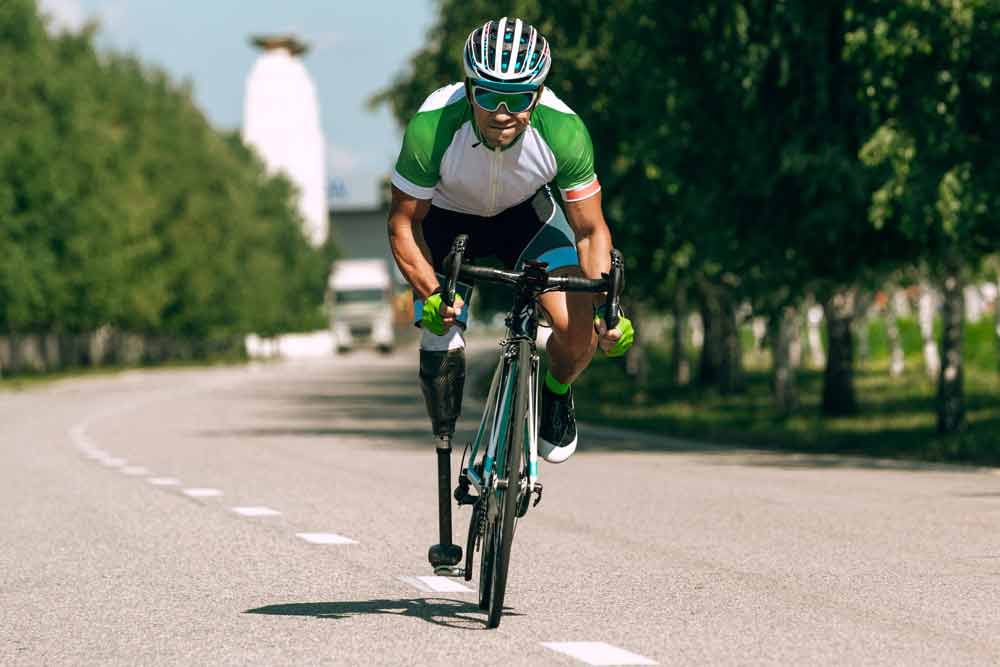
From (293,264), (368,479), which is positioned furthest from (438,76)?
(293,264)

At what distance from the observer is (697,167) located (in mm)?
23359

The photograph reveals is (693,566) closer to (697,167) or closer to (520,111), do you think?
(520,111)

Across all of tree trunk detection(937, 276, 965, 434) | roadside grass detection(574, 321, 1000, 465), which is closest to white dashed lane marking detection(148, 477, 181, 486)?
roadside grass detection(574, 321, 1000, 465)

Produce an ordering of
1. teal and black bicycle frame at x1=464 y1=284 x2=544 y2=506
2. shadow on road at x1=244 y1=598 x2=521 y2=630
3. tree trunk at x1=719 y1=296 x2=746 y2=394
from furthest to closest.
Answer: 1. tree trunk at x1=719 y1=296 x2=746 y2=394
2. shadow on road at x1=244 y1=598 x2=521 y2=630
3. teal and black bicycle frame at x1=464 y1=284 x2=544 y2=506

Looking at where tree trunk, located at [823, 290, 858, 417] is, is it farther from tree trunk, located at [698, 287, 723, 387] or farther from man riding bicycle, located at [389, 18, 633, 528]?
man riding bicycle, located at [389, 18, 633, 528]

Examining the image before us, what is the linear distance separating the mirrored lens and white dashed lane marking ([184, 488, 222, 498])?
7.73 metres

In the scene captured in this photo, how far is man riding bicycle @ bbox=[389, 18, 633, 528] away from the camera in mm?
7324

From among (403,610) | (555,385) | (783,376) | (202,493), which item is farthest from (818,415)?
(403,610)

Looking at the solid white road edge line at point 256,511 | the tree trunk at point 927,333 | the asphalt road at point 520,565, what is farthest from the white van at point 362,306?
the solid white road edge line at point 256,511

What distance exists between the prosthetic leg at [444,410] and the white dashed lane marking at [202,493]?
6.66 m

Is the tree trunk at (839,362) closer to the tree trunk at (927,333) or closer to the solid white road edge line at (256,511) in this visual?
the tree trunk at (927,333)

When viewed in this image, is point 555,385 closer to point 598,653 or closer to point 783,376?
point 598,653

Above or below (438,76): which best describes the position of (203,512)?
below

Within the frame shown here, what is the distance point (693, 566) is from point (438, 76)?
3289cm
